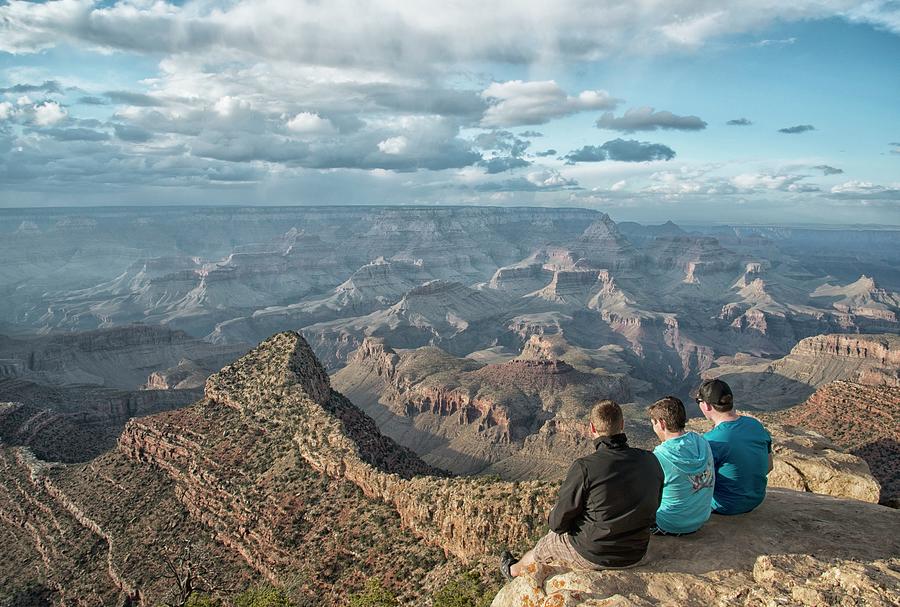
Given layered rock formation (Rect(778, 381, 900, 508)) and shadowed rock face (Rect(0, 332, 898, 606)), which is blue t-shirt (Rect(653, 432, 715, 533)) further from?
layered rock formation (Rect(778, 381, 900, 508))

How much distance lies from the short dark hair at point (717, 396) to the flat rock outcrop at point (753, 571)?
2731 millimetres

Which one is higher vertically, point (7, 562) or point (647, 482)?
point (647, 482)

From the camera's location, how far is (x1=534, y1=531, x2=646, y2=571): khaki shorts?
12.1 m

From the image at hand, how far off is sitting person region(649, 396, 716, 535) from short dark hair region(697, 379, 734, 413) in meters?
1.53

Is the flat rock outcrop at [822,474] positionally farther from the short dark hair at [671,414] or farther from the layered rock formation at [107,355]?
the layered rock formation at [107,355]

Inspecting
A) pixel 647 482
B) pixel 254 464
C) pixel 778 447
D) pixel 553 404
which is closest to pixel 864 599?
pixel 647 482

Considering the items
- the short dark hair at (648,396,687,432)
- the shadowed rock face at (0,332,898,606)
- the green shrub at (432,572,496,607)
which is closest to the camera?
the short dark hair at (648,396,687,432)

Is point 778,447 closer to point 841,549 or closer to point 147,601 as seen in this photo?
point 841,549

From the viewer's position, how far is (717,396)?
14023mm

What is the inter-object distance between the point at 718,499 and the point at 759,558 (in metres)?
2.55

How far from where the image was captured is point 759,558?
11.8 meters

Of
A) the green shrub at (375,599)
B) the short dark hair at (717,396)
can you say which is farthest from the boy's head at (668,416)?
A: the green shrub at (375,599)

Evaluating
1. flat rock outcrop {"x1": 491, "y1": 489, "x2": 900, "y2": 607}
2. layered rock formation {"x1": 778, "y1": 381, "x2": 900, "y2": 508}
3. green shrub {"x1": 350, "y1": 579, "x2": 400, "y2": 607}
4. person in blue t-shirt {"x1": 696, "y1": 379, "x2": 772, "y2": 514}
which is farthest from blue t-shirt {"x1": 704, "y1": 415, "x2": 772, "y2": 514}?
layered rock formation {"x1": 778, "y1": 381, "x2": 900, "y2": 508}

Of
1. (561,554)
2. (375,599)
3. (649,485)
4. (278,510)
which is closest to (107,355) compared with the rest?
(278,510)
